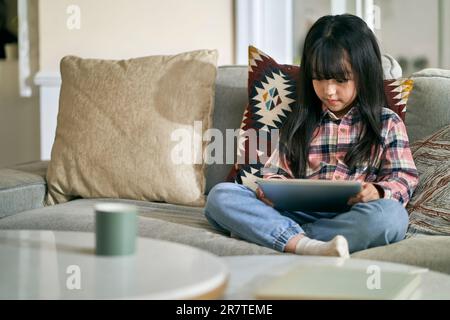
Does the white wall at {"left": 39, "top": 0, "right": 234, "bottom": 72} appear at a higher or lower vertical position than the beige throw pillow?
higher

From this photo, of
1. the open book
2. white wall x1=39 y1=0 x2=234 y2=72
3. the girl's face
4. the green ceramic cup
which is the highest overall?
white wall x1=39 y1=0 x2=234 y2=72

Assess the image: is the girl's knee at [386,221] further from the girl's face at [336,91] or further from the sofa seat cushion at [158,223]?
the girl's face at [336,91]

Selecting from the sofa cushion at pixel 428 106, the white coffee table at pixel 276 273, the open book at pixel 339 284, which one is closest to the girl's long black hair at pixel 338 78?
the sofa cushion at pixel 428 106

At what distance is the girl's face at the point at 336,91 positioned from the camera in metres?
2.17

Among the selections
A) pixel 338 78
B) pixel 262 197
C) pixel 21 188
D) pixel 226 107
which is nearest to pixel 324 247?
pixel 262 197

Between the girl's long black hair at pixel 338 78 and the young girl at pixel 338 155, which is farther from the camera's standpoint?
the girl's long black hair at pixel 338 78

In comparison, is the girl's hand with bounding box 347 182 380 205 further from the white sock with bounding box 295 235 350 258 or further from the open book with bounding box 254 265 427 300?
the open book with bounding box 254 265 427 300

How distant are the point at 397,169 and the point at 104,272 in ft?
3.56

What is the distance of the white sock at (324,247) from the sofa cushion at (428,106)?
0.61 metres

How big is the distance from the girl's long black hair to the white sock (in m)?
0.41

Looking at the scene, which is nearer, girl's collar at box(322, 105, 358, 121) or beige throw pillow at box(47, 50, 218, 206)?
girl's collar at box(322, 105, 358, 121)

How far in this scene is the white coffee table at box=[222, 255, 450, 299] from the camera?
1.20 m

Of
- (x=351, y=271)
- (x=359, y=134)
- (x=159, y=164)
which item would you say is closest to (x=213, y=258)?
(x=351, y=271)

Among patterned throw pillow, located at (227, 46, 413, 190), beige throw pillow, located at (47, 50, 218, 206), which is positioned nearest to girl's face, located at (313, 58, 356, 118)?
patterned throw pillow, located at (227, 46, 413, 190)
